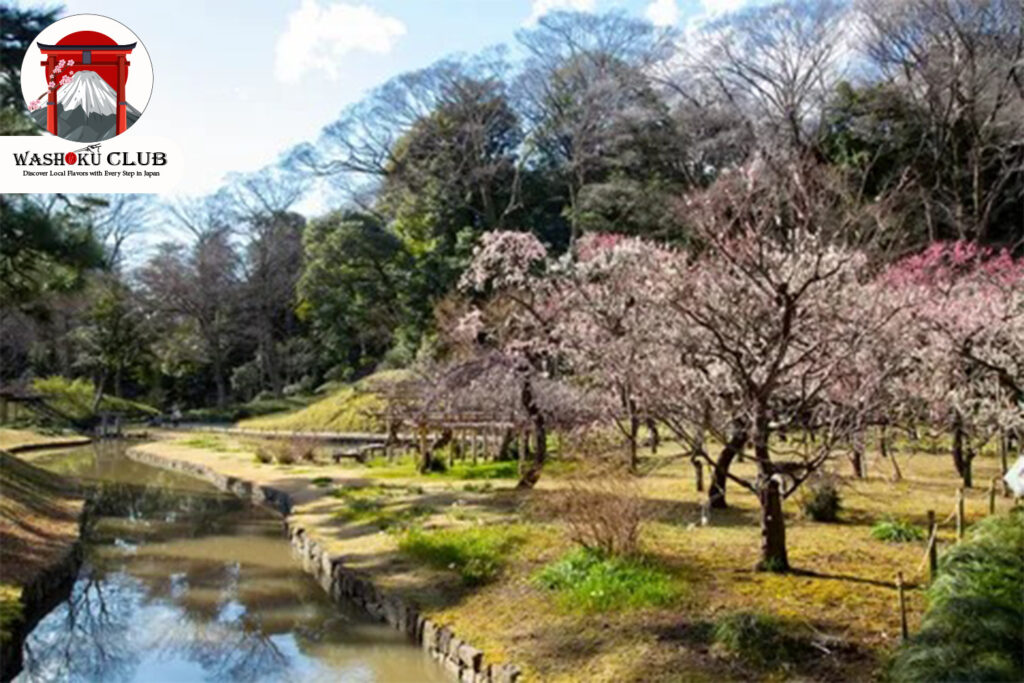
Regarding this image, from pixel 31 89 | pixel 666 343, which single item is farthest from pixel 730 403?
pixel 31 89

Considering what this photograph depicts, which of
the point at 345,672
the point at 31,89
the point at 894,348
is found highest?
the point at 31,89

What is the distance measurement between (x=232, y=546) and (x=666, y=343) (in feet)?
22.1

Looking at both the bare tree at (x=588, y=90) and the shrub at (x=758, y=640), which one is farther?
the bare tree at (x=588, y=90)

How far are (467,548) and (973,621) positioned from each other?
4992 millimetres

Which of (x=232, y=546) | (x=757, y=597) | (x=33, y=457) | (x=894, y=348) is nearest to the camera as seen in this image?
(x=757, y=597)

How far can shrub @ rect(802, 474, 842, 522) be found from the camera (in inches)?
359

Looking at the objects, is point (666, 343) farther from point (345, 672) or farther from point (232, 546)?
point (232, 546)

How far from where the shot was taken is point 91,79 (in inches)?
302

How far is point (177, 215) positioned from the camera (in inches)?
1437

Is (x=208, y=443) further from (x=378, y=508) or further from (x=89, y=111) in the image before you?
(x=89, y=111)

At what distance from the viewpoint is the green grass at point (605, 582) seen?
6.32m

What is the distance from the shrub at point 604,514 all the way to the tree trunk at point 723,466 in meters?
1.08

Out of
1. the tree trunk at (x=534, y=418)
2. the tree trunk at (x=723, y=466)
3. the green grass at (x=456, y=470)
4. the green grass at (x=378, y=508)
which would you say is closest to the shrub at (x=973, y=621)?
the tree trunk at (x=723, y=466)

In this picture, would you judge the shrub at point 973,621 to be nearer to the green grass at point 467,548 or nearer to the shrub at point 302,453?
the green grass at point 467,548
